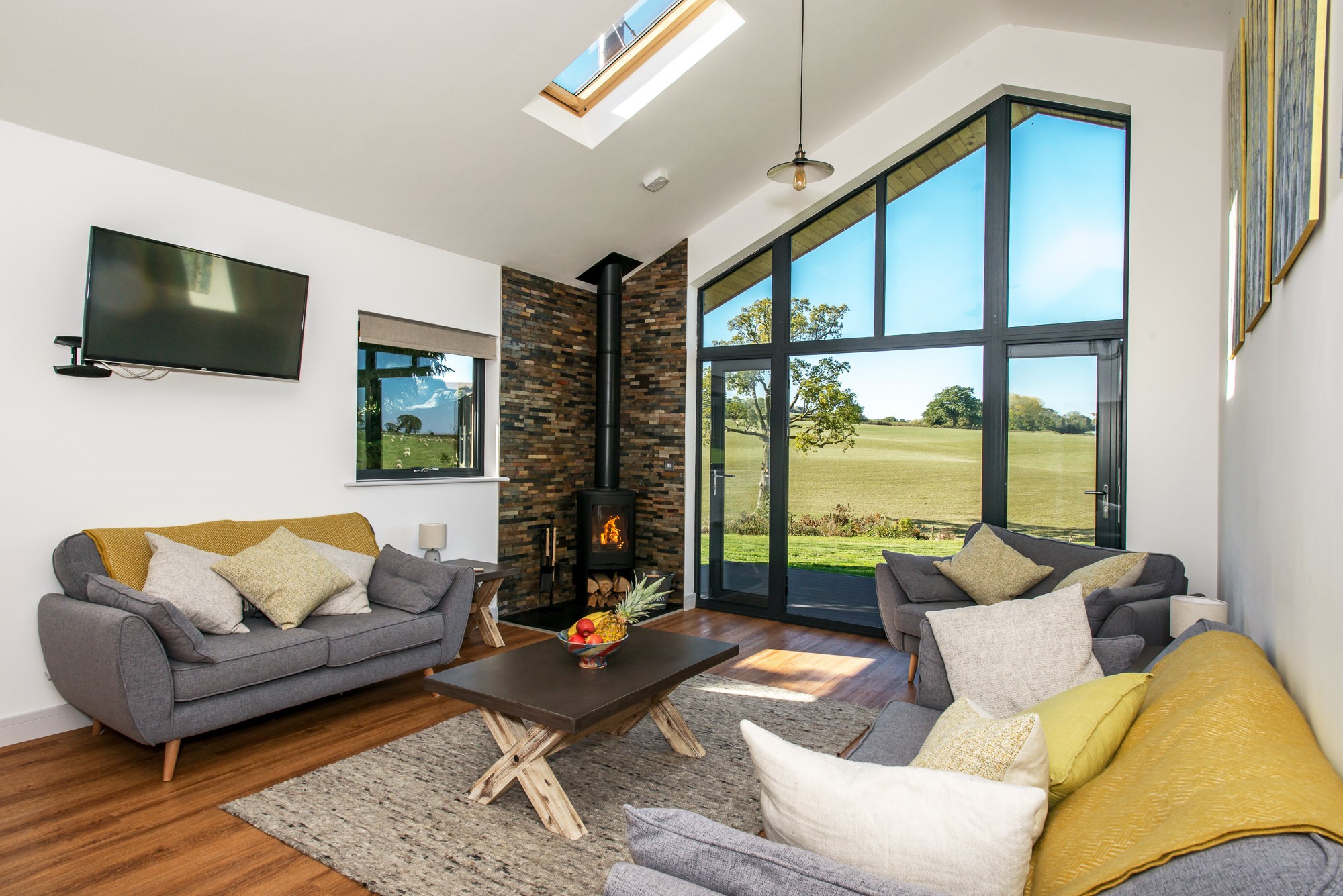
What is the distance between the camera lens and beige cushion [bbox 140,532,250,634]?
318cm

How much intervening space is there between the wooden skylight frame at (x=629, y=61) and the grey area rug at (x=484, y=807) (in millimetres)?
3277

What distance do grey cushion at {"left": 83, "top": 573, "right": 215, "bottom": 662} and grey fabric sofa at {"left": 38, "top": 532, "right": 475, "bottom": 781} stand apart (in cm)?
3

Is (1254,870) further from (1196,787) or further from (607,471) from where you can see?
(607,471)

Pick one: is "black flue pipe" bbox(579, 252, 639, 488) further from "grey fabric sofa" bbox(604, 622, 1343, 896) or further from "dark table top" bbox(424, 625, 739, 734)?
"grey fabric sofa" bbox(604, 622, 1343, 896)


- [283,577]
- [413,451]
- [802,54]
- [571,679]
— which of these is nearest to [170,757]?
[283,577]

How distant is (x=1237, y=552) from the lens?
2.96 m

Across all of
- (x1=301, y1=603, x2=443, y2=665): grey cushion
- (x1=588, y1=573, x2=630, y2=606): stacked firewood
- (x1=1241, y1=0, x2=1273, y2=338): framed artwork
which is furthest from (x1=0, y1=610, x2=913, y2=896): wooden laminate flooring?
(x1=1241, y1=0, x2=1273, y2=338): framed artwork

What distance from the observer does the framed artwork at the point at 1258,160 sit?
205cm

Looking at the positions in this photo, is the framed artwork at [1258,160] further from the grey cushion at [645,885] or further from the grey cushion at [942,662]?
the grey cushion at [645,885]

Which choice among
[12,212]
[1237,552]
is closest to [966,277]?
[1237,552]

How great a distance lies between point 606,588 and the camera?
5.88 meters

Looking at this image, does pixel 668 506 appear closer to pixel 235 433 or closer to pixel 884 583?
pixel 884 583

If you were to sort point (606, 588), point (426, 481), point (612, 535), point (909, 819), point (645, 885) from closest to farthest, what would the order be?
point (645, 885) → point (909, 819) → point (426, 481) → point (612, 535) → point (606, 588)

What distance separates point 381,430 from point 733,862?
4.42m
